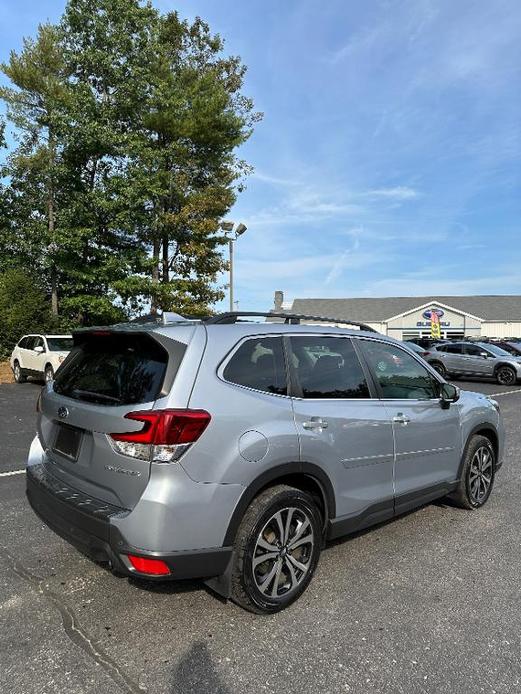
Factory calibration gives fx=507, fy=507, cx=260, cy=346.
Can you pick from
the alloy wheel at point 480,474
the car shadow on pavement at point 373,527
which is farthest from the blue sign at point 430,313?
the car shadow on pavement at point 373,527

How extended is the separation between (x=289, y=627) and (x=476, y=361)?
19.5m

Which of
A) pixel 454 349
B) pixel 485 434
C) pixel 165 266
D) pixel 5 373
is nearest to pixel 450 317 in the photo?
pixel 454 349

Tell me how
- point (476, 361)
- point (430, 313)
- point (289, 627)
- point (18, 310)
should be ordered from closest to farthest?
point (289, 627), point (476, 361), point (18, 310), point (430, 313)

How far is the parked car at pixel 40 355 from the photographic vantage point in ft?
47.0

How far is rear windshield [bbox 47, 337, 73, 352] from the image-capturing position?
1470cm

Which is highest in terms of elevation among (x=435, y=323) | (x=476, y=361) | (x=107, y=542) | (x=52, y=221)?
(x=52, y=221)

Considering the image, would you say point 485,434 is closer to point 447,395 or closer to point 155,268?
point 447,395

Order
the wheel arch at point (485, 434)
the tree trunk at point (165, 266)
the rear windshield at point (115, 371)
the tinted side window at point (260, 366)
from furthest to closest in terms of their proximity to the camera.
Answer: the tree trunk at point (165, 266)
the wheel arch at point (485, 434)
the tinted side window at point (260, 366)
the rear windshield at point (115, 371)

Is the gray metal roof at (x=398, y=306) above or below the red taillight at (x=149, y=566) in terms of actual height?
above

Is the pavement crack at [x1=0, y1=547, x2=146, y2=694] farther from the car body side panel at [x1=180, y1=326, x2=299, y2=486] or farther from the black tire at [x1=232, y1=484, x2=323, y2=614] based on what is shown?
the car body side panel at [x1=180, y1=326, x2=299, y2=486]

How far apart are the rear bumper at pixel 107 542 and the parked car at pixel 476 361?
1906 centimetres

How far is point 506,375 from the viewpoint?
19.4 m

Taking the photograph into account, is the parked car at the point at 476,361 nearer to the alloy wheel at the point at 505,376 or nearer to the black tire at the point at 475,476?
the alloy wheel at the point at 505,376

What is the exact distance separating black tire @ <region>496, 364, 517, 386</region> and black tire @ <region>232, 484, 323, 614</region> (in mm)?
18317
